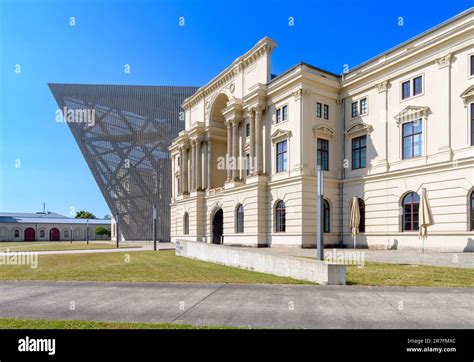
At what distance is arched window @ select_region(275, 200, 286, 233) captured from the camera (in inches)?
1336

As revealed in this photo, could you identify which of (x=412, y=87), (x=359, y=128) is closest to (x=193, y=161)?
(x=359, y=128)

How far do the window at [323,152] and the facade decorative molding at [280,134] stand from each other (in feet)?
9.77

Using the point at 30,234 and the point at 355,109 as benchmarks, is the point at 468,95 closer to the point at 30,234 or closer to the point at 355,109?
the point at 355,109

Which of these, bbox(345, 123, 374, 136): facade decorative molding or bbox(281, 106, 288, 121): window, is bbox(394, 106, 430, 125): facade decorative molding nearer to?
bbox(345, 123, 374, 136): facade decorative molding

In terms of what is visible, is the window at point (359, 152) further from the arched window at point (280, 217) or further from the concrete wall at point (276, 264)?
the concrete wall at point (276, 264)

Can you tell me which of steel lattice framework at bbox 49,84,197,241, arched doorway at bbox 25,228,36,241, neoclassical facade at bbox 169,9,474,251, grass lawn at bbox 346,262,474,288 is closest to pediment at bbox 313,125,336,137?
neoclassical facade at bbox 169,9,474,251

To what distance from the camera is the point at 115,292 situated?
10.7 m

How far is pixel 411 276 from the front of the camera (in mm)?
13273

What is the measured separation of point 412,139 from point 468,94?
5064 mm

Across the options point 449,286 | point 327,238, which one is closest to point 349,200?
point 327,238
